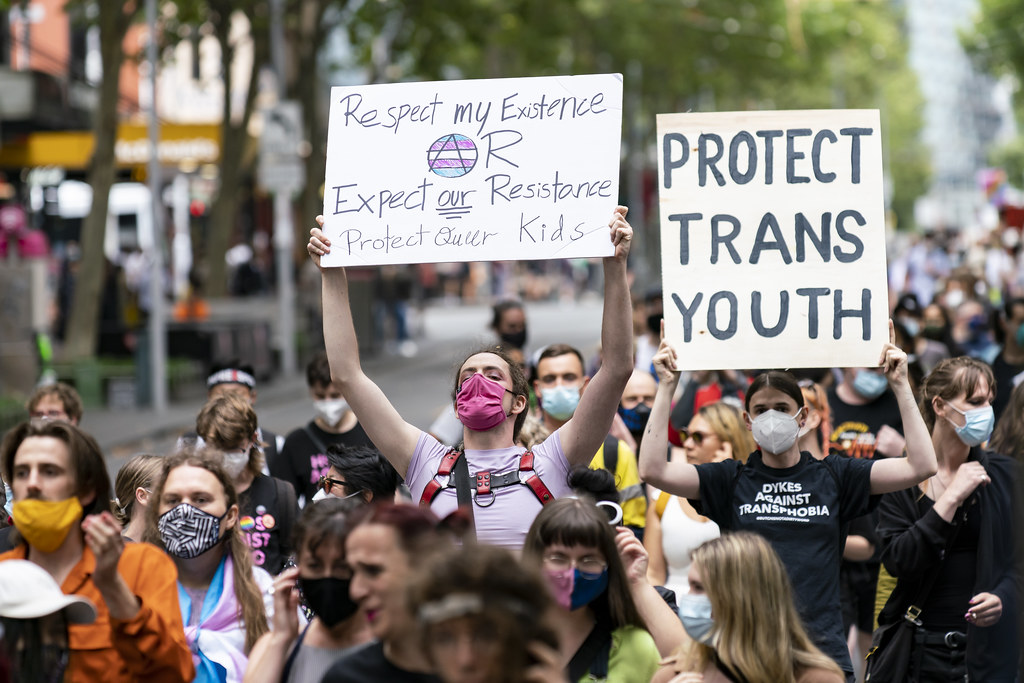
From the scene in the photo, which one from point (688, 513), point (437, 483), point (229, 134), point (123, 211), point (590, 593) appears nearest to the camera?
point (590, 593)

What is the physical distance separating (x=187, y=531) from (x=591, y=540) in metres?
1.38

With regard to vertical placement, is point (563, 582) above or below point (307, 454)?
below

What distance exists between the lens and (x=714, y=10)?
1587 inches

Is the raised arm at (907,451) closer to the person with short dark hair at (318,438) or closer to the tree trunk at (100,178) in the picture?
the person with short dark hair at (318,438)

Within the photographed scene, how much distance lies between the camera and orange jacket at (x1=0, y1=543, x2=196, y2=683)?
394 cm

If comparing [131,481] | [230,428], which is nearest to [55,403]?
[230,428]

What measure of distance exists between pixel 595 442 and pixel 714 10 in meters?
36.8

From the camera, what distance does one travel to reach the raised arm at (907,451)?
5078mm

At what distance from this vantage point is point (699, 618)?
4.02m

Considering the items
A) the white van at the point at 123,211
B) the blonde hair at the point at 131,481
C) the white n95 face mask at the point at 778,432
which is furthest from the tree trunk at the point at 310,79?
the white n95 face mask at the point at 778,432

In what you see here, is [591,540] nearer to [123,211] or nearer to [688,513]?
[688,513]

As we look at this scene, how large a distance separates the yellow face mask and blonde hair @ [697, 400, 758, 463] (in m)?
3.41

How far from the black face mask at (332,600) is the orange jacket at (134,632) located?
16.4 inches

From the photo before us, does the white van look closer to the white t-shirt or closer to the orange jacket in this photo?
the white t-shirt
